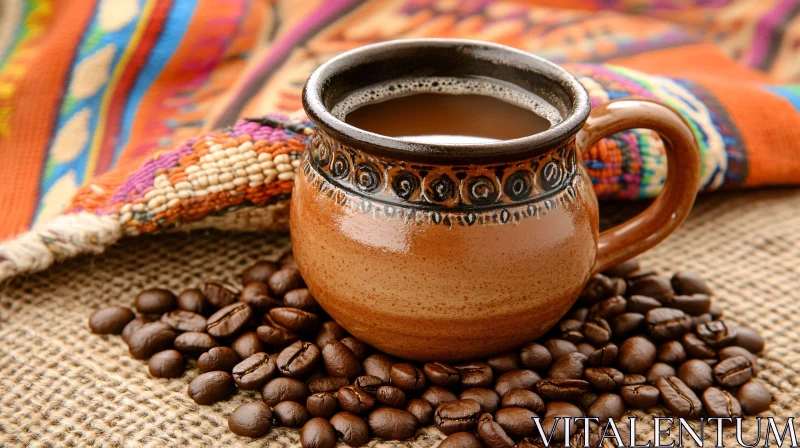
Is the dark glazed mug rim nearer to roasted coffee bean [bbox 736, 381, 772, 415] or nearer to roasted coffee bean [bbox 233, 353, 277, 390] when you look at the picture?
roasted coffee bean [bbox 233, 353, 277, 390]

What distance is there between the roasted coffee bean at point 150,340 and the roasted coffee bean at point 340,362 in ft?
0.98

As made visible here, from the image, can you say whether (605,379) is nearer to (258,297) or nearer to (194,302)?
(258,297)

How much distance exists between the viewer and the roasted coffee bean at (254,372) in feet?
4.11

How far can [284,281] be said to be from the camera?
1.46m

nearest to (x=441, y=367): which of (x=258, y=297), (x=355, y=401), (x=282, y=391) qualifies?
(x=355, y=401)

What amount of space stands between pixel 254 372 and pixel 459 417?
1.13ft

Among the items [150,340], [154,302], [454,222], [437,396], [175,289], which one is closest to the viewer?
[454,222]

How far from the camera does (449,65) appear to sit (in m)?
1.43

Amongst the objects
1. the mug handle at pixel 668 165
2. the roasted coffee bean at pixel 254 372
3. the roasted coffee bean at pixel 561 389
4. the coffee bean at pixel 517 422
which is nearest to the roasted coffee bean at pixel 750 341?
the mug handle at pixel 668 165

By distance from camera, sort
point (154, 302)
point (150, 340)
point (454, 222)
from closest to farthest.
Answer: point (454, 222) → point (150, 340) → point (154, 302)

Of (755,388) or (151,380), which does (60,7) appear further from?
(755,388)

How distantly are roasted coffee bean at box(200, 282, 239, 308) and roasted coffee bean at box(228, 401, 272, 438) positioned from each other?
291mm

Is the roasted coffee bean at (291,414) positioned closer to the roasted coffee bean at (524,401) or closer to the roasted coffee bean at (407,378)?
the roasted coffee bean at (407,378)

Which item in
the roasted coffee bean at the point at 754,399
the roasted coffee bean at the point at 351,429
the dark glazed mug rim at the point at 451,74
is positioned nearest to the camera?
the dark glazed mug rim at the point at 451,74
